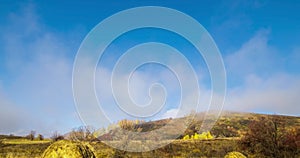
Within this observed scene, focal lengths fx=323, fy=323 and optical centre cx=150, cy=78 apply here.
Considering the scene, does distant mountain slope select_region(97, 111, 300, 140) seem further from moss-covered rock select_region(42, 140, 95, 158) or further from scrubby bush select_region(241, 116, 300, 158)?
moss-covered rock select_region(42, 140, 95, 158)

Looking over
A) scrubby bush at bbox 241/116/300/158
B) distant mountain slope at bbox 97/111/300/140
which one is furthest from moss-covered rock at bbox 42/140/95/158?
distant mountain slope at bbox 97/111/300/140

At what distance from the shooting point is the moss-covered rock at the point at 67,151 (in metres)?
8.71

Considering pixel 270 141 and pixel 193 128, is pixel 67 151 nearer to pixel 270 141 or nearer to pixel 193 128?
pixel 270 141

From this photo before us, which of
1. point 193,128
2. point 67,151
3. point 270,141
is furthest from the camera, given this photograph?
point 193,128

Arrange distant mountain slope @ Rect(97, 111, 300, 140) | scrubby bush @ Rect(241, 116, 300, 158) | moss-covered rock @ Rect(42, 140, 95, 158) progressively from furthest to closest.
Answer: distant mountain slope @ Rect(97, 111, 300, 140) < scrubby bush @ Rect(241, 116, 300, 158) < moss-covered rock @ Rect(42, 140, 95, 158)

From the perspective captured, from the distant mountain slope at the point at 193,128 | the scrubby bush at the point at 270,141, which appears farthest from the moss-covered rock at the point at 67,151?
the distant mountain slope at the point at 193,128

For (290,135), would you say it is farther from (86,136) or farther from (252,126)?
(86,136)

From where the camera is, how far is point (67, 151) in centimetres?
873

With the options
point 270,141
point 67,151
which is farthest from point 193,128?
point 67,151

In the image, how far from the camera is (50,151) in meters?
8.88

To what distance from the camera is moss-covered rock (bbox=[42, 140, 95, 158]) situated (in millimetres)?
8711

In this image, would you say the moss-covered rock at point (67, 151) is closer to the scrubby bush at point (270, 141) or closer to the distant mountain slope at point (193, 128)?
the scrubby bush at point (270, 141)

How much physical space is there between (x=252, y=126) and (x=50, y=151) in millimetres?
21339

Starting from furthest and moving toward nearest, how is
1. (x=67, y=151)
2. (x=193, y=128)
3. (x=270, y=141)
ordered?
1. (x=193, y=128)
2. (x=270, y=141)
3. (x=67, y=151)
